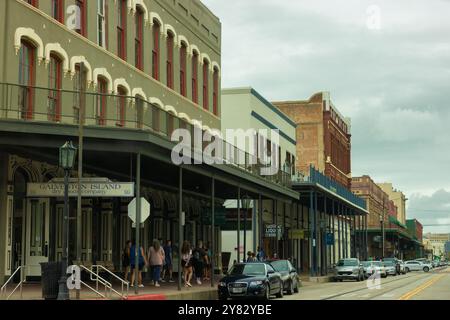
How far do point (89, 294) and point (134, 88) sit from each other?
11.8m

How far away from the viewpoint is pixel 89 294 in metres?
21.7

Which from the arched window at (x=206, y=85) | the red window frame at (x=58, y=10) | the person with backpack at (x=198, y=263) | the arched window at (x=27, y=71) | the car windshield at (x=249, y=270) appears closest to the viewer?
the arched window at (x=27, y=71)

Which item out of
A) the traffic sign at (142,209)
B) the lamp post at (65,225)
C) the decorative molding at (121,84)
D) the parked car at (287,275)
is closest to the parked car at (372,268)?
the parked car at (287,275)

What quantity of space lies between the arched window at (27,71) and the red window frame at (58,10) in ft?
7.14

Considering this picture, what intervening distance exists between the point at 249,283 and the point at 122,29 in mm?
12006

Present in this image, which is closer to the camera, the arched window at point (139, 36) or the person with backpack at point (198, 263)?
the person with backpack at point (198, 263)

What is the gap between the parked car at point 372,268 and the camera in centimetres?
5138

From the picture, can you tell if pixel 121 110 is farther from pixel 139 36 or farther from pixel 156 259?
pixel 139 36

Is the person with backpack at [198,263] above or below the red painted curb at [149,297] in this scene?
above

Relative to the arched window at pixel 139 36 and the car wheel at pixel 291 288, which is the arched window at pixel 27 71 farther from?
the car wheel at pixel 291 288

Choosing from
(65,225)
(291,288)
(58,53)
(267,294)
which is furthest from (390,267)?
(65,225)

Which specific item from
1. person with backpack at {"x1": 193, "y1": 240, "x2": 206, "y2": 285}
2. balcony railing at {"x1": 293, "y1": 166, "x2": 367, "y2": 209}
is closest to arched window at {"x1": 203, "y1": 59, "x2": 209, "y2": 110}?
balcony railing at {"x1": 293, "y1": 166, "x2": 367, "y2": 209}

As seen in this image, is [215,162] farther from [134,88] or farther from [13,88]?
[13,88]

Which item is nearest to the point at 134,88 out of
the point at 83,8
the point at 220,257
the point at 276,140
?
the point at 83,8
